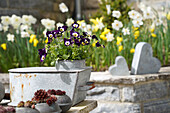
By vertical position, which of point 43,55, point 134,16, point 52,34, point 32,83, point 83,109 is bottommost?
point 83,109

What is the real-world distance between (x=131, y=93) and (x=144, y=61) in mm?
375

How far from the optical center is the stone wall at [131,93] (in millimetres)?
2191

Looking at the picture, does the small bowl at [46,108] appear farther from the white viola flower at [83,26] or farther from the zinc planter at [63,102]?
the white viola flower at [83,26]

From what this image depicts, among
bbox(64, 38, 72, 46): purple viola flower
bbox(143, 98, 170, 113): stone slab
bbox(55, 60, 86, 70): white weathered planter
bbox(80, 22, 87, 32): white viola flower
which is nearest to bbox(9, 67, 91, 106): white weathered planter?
bbox(55, 60, 86, 70): white weathered planter

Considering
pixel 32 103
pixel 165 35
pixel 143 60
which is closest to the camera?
pixel 32 103

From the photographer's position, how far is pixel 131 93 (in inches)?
86.2

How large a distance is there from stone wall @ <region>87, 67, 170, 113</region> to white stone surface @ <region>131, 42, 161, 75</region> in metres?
0.12

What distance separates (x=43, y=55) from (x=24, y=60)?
4.84 feet

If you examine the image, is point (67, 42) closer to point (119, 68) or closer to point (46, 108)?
point (46, 108)

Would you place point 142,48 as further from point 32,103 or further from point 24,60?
point 32,103

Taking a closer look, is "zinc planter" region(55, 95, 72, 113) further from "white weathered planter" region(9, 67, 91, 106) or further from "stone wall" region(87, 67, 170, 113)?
"stone wall" region(87, 67, 170, 113)

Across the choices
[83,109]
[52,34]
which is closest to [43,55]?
[52,34]

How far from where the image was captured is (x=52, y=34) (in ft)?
4.70

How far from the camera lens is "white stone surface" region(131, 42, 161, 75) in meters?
2.35
